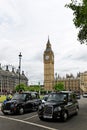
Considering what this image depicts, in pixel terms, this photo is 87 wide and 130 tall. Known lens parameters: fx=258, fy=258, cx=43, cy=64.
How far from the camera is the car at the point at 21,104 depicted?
1911cm

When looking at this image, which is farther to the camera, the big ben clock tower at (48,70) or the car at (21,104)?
the big ben clock tower at (48,70)

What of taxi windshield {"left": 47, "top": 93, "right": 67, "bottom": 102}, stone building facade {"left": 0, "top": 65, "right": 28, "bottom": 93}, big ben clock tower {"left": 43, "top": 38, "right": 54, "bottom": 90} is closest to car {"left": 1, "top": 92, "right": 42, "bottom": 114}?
taxi windshield {"left": 47, "top": 93, "right": 67, "bottom": 102}

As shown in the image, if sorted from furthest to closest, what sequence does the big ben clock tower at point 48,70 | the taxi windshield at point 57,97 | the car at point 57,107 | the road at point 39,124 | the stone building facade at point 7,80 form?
the big ben clock tower at point 48,70 < the stone building facade at point 7,80 < the taxi windshield at point 57,97 < the car at point 57,107 < the road at point 39,124

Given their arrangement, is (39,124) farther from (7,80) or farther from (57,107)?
(7,80)

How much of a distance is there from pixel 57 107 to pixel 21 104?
16.5 feet

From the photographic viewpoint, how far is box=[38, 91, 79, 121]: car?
1517 centimetres

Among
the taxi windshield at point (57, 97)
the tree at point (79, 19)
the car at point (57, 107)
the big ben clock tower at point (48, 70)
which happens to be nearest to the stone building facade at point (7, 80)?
the big ben clock tower at point (48, 70)

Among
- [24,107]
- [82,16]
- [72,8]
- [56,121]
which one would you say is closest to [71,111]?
[56,121]

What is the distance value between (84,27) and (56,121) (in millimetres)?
10447

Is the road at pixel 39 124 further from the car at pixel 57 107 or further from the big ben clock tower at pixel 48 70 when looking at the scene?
the big ben clock tower at pixel 48 70

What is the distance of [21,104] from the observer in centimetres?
1961

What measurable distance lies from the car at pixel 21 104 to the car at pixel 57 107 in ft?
11.0

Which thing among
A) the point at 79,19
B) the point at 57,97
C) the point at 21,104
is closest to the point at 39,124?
the point at 57,97

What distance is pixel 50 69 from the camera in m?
165
